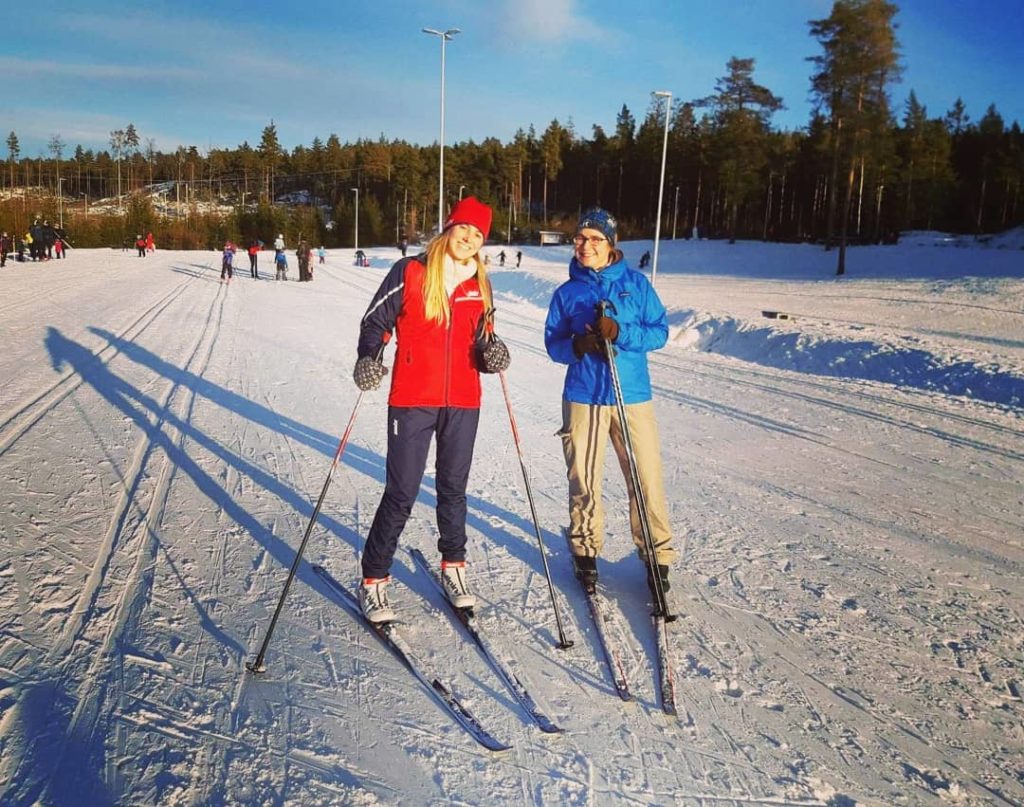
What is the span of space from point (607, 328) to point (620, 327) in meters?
0.15

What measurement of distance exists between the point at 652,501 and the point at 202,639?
2282 millimetres

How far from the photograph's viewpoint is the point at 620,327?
335 centimetres

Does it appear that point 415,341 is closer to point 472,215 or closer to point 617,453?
point 472,215

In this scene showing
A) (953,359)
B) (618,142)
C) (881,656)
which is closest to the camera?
(881,656)

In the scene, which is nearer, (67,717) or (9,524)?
(67,717)

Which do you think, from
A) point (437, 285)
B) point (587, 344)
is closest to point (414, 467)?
point (437, 285)

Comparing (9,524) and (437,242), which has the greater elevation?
(437,242)

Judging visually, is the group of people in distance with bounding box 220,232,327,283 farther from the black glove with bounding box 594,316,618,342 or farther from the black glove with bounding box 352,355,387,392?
the black glove with bounding box 594,316,618,342

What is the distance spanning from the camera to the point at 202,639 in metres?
3.01

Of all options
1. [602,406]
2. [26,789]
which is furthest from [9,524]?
[602,406]

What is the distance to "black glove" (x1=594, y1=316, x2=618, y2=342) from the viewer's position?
3.23 metres

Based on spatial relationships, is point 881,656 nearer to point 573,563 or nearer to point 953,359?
point 573,563

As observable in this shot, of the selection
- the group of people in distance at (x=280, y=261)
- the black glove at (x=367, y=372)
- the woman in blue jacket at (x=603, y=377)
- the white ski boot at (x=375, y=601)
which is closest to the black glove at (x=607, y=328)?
the woman in blue jacket at (x=603, y=377)

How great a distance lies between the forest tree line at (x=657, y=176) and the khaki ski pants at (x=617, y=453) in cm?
3483
